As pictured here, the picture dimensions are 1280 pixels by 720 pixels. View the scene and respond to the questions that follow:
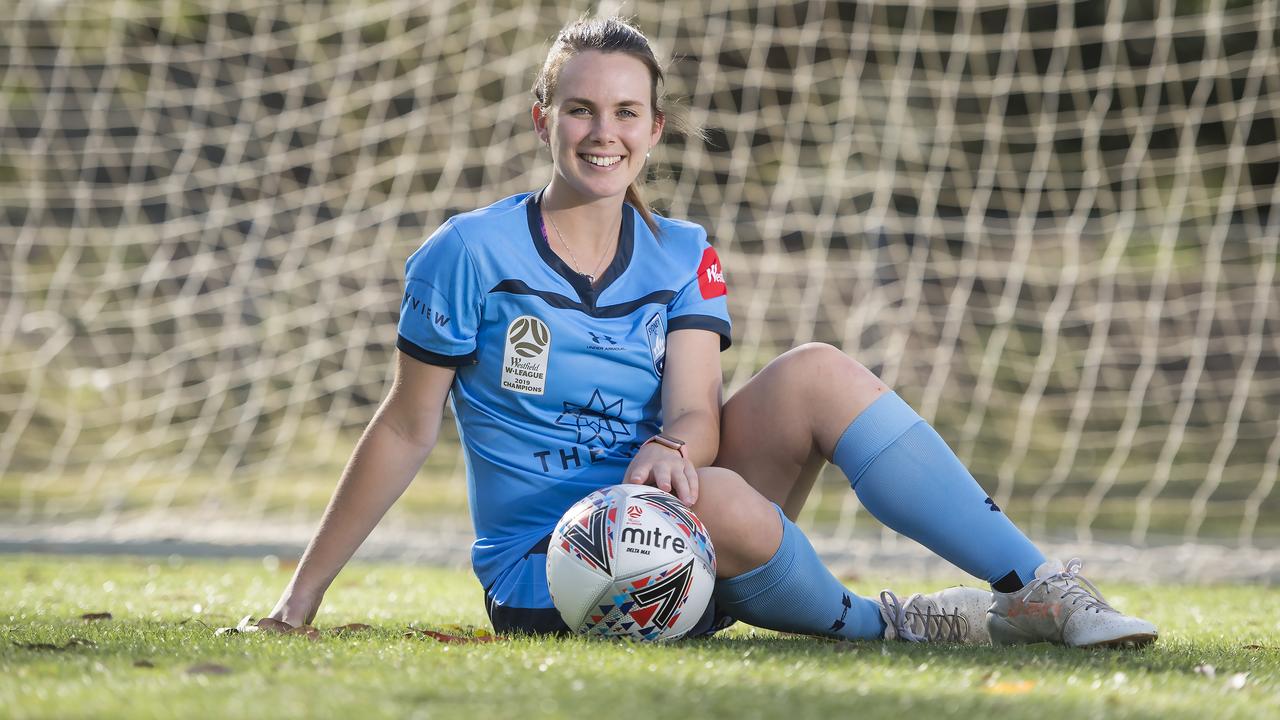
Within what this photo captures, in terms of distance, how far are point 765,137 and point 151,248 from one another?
6630mm

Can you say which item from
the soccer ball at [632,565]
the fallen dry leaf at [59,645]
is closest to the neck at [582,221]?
the soccer ball at [632,565]

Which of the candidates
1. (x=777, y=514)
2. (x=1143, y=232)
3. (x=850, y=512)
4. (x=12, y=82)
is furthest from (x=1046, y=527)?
(x=12, y=82)

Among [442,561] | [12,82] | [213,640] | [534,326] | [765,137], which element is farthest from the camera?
[765,137]

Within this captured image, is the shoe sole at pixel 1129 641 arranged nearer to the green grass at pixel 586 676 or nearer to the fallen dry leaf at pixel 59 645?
the green grass at pixel 586 676

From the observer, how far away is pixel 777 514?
2.43 m

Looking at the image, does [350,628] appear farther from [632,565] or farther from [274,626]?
[632,565]

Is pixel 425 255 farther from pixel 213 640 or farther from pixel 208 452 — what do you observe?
pixel 208 452

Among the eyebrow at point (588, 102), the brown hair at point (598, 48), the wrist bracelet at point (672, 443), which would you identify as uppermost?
the brown hair at point (598, 48)

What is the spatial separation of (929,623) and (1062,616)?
284 mm

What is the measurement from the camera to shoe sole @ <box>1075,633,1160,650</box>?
2.40m

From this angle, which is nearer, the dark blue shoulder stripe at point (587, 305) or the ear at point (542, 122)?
the dark blue shoulder stripe at point (587, 305)

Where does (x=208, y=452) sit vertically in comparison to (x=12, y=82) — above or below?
below

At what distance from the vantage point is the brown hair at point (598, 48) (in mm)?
2658

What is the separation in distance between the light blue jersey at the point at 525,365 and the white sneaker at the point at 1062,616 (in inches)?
30.4
